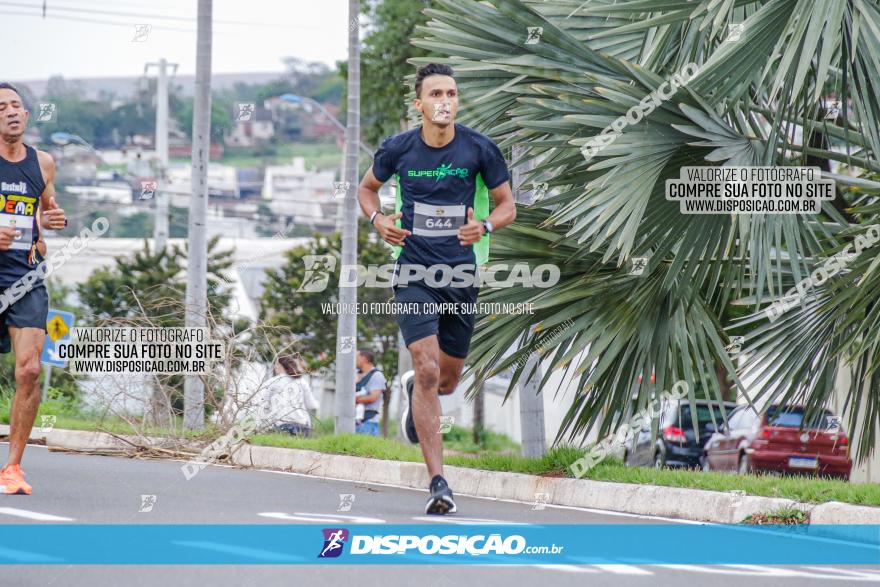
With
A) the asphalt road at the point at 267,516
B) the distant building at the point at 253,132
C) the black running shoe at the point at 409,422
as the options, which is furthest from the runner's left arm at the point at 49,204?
the distant building at the point at 253,132

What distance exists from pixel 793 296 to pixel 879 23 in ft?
6.79

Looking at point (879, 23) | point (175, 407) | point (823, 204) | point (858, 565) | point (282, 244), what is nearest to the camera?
point (858, 565)

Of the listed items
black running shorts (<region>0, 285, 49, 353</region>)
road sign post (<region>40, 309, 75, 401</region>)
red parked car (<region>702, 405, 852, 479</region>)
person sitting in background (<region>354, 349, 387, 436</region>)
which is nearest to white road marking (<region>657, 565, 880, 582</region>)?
black running shorts (<region>0, 285, 49, 353</region>)

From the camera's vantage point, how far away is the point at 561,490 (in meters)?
8.51

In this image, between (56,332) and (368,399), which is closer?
(368,399)

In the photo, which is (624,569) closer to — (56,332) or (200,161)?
(200,161)

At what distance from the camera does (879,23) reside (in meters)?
8.35

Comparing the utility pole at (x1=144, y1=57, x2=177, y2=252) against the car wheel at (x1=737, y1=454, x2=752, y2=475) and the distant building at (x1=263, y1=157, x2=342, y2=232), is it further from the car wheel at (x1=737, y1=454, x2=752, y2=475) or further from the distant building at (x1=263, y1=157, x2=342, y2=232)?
the distant building at (x1=263, y1=157, x2=342, y2=232)

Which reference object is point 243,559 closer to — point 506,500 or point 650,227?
point 506,500

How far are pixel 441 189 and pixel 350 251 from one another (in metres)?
7.96

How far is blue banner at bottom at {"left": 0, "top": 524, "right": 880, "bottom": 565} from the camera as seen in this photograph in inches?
198

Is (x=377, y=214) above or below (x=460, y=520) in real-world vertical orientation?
above

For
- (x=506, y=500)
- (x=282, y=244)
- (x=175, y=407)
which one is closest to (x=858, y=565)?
(x=506, y=500)

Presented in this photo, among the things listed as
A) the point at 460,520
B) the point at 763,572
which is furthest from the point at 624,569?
the point at 460,520
